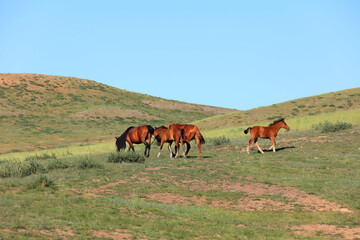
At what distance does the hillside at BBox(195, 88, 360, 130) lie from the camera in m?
47.4

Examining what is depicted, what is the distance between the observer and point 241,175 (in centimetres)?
1912

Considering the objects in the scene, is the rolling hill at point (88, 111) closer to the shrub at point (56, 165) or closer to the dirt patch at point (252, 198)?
the shrub at point (56, 165)

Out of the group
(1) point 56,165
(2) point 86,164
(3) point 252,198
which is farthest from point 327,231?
(1) point 56,165

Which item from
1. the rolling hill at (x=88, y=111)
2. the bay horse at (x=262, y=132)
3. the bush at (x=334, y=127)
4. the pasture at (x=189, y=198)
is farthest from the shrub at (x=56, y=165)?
the rolling hill at (x=88, y=111)

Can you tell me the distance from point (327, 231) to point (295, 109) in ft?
129

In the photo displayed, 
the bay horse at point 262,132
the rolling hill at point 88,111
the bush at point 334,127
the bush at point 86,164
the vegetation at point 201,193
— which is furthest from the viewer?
the rolling hill at point 88,111

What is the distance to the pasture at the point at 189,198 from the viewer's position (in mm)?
10828

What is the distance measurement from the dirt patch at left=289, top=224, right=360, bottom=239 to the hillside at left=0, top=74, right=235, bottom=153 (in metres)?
36.4

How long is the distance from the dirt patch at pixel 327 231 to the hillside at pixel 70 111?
3640cm

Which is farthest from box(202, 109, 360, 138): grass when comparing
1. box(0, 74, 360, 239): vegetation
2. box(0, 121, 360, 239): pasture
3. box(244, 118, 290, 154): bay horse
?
box(0, 121, 360, 239): pasture

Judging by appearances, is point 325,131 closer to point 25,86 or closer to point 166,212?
point 166,212

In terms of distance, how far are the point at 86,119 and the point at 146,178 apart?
187 feet

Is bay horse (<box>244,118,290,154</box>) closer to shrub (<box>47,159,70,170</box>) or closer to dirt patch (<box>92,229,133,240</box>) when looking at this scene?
shrub (<box>47,159,70,170</box>)

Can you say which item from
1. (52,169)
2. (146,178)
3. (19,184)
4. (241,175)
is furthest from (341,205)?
(52,169)
